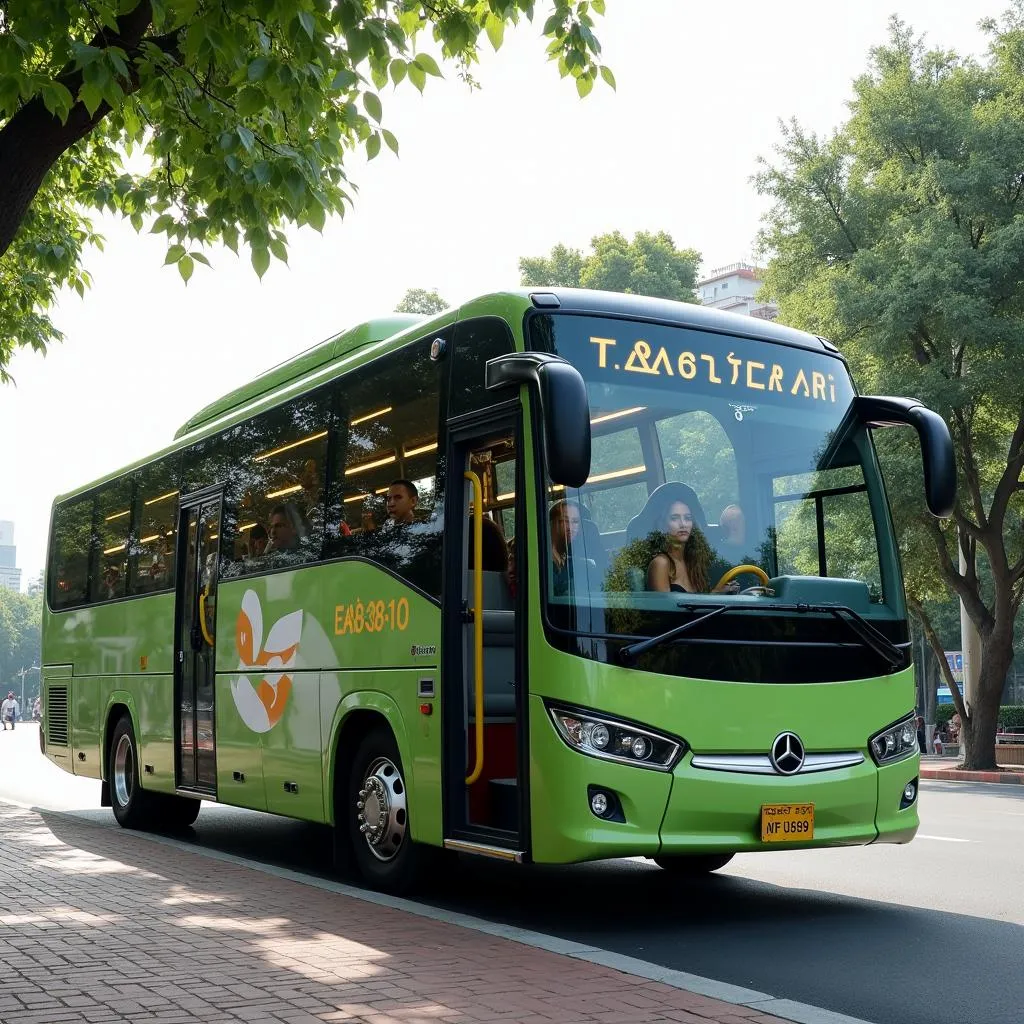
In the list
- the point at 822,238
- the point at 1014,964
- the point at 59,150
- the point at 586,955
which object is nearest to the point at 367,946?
the point at 586,955

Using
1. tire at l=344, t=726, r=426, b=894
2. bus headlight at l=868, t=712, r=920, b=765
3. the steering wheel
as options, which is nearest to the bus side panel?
tire at l=344, t=726, r=426, b=894

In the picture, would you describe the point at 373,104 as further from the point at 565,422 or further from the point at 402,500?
the point at 402,500

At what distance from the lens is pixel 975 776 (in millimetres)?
26703

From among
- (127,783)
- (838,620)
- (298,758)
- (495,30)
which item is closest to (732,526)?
(838,620)

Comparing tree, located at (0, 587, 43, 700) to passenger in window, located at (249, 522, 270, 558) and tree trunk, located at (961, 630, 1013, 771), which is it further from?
passenger in window, located at (249, 522, 270, 558)

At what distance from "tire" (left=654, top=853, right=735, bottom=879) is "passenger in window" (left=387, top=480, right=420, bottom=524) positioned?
3.07 metres

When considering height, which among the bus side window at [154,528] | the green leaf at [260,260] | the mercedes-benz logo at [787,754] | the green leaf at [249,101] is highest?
the green leaf at [249,101]

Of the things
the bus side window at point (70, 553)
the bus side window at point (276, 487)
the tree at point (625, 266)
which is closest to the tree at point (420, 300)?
the tree at point (625, 266)

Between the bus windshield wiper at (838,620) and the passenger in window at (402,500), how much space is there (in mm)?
2120

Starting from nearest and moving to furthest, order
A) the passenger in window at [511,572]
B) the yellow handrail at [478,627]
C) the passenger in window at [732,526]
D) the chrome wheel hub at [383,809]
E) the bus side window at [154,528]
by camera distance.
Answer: the passenger in window at [732,526] < the yellow handrail at [478,627] < the passenger in window at [511,572] < the chrome wheel hub at [383,809] < the bus side window at [154,528]

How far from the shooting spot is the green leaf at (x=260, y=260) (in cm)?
873

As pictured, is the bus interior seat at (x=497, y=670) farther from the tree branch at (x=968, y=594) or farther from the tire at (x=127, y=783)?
the tree branch at (x=968, y=594)

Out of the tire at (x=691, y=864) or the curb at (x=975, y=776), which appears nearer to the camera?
the tire at (x=691, y=864)

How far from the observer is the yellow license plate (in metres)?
7.68
